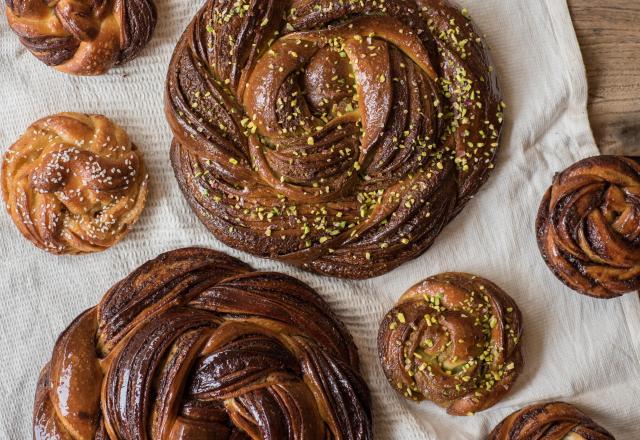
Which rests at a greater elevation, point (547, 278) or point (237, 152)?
point (237, 152)

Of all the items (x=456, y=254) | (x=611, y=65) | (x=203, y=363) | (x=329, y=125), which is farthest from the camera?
(x=611, y=65)

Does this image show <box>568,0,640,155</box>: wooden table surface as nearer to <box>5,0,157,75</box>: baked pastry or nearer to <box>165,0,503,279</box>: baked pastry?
<box>165,0,503,279</box>: baked pastry

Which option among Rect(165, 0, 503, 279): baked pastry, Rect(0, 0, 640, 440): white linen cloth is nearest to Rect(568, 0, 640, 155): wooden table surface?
Rect(0, 0, 640, 440): white linen cloth

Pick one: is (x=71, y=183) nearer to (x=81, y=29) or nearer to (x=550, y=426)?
(x=81, y=29)

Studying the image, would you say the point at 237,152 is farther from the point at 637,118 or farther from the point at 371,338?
the point at 637,118

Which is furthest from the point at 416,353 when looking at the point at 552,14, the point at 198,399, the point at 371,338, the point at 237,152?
the point at 552,14

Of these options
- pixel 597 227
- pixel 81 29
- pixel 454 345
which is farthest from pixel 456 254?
pixel 81 29
